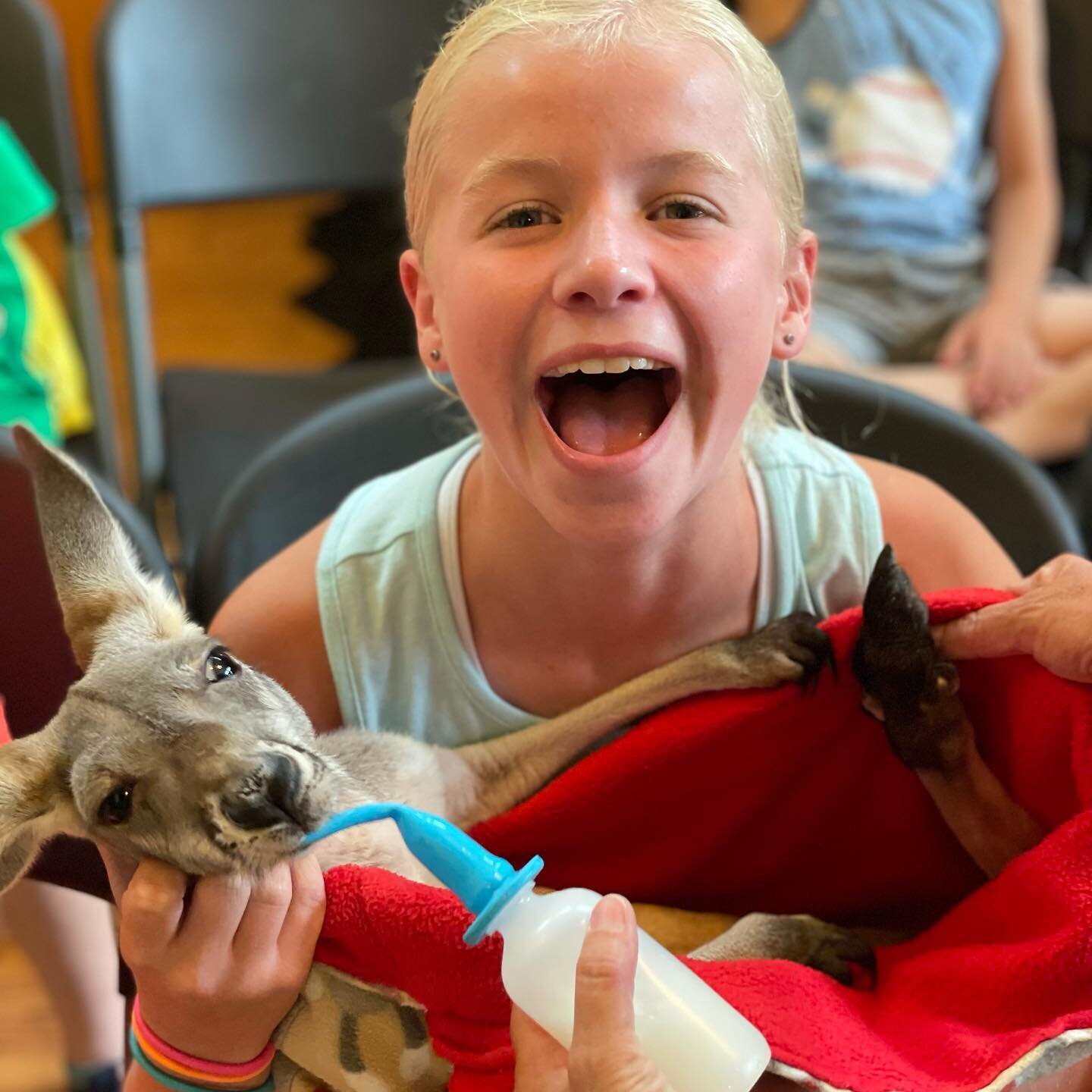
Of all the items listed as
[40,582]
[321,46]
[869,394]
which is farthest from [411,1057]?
[321,46]

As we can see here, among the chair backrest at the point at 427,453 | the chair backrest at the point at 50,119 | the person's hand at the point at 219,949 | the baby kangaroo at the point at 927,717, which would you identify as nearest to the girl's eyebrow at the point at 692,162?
the baby kangaroo at the point at 927,717

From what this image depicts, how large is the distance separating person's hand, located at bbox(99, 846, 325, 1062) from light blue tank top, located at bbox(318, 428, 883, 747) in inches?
12.6

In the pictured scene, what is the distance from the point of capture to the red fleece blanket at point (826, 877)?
0.77 m

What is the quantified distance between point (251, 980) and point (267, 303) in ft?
9.68

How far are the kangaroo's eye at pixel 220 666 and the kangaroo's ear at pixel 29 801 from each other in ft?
0.36

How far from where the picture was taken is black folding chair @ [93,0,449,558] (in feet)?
6.42

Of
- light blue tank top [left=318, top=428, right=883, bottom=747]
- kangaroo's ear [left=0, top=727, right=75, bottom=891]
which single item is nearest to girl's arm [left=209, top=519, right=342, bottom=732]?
light blue tank top [left=318, top=428, right=883, bottom=747]

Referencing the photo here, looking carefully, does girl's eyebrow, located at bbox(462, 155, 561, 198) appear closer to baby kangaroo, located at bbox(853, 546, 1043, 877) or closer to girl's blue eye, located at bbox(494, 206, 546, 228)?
girl's blue eye, located at bbox(494, 206, 546, 228)

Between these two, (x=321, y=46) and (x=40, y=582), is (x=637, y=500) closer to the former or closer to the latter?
(x=40, y=582)

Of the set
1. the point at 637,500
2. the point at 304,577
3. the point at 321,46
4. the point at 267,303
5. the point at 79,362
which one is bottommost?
the point at 267,303

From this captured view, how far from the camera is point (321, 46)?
7.10ft

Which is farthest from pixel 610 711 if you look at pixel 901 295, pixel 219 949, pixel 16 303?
pixel 901 295

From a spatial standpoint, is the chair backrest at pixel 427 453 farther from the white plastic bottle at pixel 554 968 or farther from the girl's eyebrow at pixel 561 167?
the white plastic bottle at pixel 554 968

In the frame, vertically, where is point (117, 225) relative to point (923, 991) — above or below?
above
